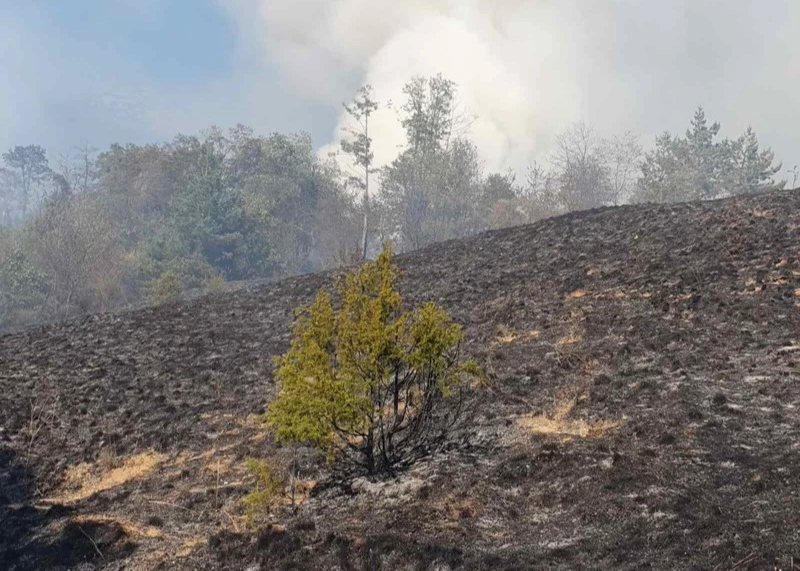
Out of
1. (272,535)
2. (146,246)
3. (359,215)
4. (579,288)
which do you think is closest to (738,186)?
(359,215)

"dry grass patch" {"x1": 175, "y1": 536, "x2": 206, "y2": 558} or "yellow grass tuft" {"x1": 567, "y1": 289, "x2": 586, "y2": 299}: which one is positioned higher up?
"yellow grass tuft" {"x1": 567, "y1": 289, "x2": 586, "y2": 299}

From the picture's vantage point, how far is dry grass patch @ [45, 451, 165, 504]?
985 centimetres

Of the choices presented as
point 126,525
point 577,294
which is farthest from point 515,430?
point 577,294

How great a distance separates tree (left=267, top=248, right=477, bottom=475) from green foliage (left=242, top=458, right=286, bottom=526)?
0.45 metres

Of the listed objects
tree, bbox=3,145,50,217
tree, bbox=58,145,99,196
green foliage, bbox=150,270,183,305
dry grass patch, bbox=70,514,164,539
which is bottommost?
dry grass patch, bbox=70,514,164,539

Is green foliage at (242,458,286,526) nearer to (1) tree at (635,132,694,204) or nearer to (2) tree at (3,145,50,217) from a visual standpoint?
(1) tree at (635,132,694,204)

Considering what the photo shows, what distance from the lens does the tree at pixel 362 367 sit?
7789 millimetres

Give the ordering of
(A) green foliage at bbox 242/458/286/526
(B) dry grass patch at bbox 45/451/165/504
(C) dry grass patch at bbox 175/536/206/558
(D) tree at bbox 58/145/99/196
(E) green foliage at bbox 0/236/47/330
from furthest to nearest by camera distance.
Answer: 1. (D) tree at bbox 58/145/99/196
2. (E) green foliage at bbox 0/236/47/330
3. (B) dry grass patch at bbox 45/451/165/504
4. (A) green foliage at bbox 242/458/286/526
5. (C) dry grass patch at bbox 175/536/206/558

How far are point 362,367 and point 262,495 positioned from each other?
1.75m

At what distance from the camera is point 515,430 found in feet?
30.1

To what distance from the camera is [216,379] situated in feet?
45.3

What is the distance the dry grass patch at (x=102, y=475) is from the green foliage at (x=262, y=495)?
2.61m

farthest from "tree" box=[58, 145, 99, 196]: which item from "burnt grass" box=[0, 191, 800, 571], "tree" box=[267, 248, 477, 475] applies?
"tree" box=[267, 248, 477, 475]

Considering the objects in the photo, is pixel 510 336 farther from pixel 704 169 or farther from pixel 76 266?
pixel 704 169
